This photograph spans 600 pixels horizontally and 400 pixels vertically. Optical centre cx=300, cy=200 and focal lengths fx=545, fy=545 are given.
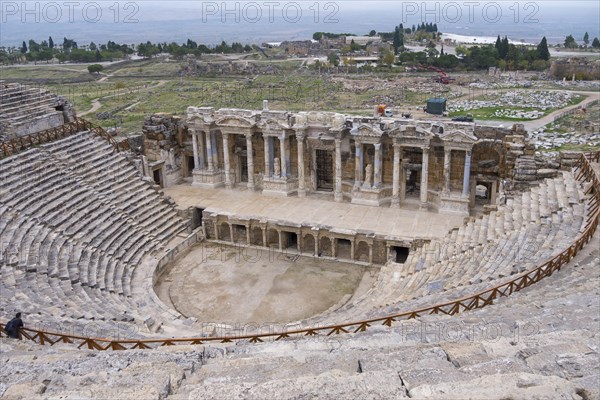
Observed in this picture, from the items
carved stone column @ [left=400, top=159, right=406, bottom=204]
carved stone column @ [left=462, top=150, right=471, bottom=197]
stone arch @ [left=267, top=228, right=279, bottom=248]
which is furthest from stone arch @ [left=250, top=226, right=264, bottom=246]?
carved stone column @ [left=462, top=150, right=471, bottom=197]

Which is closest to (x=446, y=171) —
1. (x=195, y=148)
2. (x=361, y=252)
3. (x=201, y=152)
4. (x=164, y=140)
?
(x=361, y=252)

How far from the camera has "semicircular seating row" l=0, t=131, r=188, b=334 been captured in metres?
14.9

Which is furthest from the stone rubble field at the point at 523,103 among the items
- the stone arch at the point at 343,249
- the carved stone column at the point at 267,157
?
the stone arch at the point at 343,249

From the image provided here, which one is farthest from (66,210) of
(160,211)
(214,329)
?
(214,329)

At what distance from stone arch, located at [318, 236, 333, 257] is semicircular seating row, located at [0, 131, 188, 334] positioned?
617 centimetres

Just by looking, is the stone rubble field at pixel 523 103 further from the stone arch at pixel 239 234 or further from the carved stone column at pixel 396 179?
the stone arch at pixel 239 234

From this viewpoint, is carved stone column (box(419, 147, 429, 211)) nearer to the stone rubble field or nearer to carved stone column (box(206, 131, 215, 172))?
carved stone column (box(206, 131, 215, 172))

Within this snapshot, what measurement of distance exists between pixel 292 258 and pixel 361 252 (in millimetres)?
2901

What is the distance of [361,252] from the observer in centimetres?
2244

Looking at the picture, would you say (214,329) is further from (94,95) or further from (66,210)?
(94,95)

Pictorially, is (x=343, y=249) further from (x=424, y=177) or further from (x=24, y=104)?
(x=24, y=104)

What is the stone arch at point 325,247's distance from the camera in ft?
75.0

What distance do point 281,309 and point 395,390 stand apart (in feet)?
43.6

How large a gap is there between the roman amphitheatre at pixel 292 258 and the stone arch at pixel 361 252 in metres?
0.06
